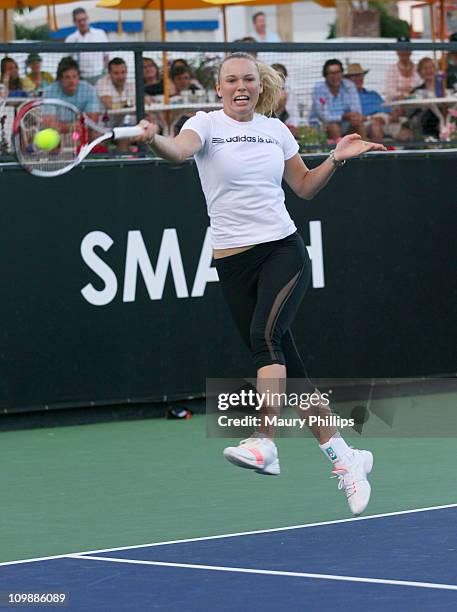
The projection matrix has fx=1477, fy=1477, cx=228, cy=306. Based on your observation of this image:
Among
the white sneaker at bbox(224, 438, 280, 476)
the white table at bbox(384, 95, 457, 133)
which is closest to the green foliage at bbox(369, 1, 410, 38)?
the white table at bbox(384, 95, 457, 133)

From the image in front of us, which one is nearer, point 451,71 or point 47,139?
Answer: point 47,139

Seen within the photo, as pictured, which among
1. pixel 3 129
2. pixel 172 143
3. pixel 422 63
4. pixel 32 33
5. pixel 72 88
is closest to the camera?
pixel 172 143

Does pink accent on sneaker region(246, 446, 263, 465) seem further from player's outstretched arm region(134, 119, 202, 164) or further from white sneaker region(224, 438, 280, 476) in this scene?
player's outstretched arm region(134, 119, 202, 164)

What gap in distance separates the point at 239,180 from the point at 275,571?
1.82 m

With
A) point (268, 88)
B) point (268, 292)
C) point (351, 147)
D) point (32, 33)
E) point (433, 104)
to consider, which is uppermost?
point (32, 33)

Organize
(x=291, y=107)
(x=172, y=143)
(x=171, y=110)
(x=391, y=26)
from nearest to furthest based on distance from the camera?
(x=172, y=143)
(x=171, y=110)
(x=291, y=107)
(x=391, y=26)

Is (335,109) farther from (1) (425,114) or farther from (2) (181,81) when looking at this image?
(2) (181,81)

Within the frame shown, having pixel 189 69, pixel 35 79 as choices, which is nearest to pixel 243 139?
pixel 35 79

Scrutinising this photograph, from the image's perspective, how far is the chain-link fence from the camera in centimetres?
973

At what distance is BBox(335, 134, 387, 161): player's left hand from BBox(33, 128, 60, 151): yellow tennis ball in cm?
126

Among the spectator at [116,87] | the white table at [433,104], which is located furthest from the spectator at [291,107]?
the spectator at [116,87]

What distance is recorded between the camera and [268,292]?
20.9ft

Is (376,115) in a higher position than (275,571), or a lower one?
higher

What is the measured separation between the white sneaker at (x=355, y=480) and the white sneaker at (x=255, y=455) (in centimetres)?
30
